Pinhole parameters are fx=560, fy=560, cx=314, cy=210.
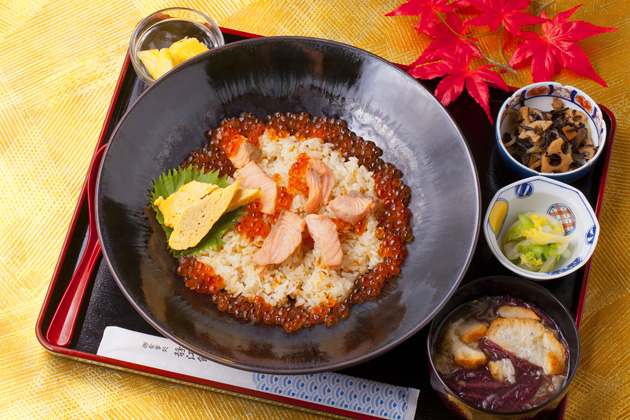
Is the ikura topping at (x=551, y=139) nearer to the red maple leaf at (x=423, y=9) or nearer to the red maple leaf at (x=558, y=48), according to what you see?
the red maple leaf at (x=558, y=48)

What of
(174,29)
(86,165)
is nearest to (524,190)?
(174,29)

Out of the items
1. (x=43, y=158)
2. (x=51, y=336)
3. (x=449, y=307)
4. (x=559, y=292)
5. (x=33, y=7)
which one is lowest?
(x=559, y=292)

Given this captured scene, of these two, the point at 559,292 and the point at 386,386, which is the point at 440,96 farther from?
the point at 386,386

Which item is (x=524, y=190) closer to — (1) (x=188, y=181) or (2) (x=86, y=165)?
(1) (x=188, y=181)

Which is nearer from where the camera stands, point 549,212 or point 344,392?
point 344,392

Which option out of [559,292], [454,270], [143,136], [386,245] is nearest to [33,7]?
[143,136]

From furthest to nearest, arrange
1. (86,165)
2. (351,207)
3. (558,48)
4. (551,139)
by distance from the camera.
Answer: (558,48)
(86,165)
(551,139)
(351,207)
